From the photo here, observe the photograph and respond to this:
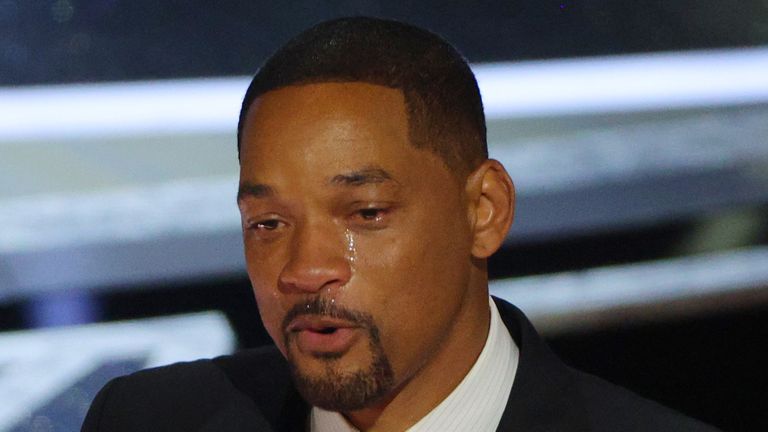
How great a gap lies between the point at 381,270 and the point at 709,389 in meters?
0.82

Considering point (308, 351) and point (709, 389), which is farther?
point (709, 389)

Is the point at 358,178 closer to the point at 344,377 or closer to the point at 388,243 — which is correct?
the point at 388,243

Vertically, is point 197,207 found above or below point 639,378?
above

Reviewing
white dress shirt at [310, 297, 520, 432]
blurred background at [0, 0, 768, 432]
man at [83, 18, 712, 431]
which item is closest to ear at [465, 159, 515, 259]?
man at [83, 18, 712, 431]

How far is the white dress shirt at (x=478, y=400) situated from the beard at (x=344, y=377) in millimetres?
126

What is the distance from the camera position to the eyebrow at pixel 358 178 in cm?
112

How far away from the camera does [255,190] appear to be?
1.16 m

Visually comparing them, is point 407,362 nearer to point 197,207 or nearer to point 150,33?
point 197,207

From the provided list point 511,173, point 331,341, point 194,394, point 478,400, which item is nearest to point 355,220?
point 331,341

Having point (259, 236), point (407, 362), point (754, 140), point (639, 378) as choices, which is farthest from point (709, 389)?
point (259, 236)

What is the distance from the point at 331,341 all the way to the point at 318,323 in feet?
0.07

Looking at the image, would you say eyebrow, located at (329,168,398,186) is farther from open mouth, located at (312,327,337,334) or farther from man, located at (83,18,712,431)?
open mouth, located at (312,327,337,334)

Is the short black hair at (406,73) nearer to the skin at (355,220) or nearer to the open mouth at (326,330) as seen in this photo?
the skin at (355,220)

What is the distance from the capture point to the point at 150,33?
179cm
